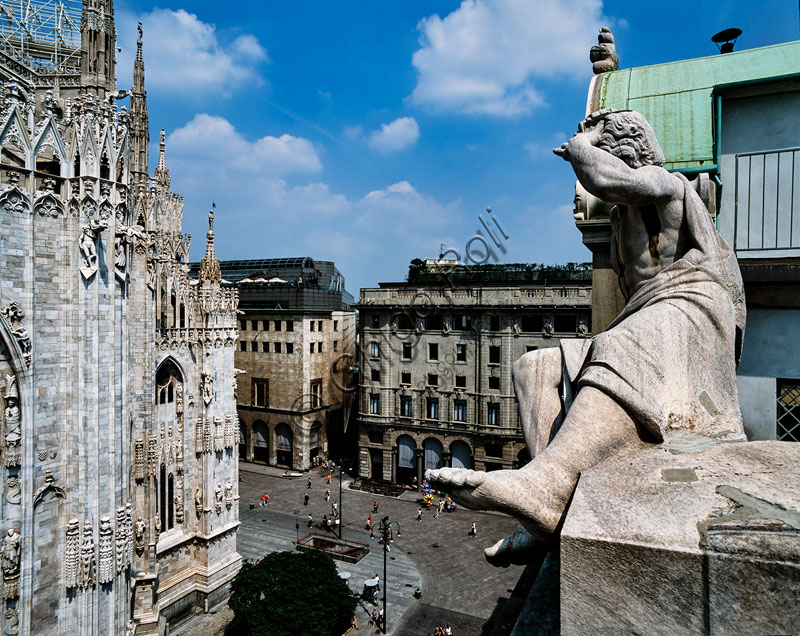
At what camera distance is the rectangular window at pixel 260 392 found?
5262cm

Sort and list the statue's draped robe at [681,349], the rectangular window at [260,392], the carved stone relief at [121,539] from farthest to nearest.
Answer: the rectangular window at [260,392], the carved stone relief at [121,539], the statue's draped robe at [681,349]

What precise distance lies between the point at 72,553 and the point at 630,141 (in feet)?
53.3

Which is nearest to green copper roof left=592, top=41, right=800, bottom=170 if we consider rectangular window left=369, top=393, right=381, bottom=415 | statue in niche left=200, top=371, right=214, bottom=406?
statue in niche left=200, top=371, right=214, bottom=406

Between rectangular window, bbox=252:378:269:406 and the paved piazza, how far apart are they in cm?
700

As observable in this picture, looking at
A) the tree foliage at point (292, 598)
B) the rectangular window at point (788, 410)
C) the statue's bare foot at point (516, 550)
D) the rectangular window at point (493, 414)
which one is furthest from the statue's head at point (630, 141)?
the rectangular window at point (493, 414)

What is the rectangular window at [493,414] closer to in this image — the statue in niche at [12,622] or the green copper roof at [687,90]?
the statue in niche at [12,622]

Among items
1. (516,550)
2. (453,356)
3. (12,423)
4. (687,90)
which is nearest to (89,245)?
(12,423)

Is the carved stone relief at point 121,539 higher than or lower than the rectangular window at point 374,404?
higher

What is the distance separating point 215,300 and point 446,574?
61.8 feet

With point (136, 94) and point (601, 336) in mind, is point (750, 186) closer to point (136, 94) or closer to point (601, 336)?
point (601, 336)

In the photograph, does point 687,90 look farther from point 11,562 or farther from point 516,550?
point 11,562

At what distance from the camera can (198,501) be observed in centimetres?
2664

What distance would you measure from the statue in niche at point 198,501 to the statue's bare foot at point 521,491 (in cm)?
2607

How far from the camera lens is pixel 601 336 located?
4090 millimetres
